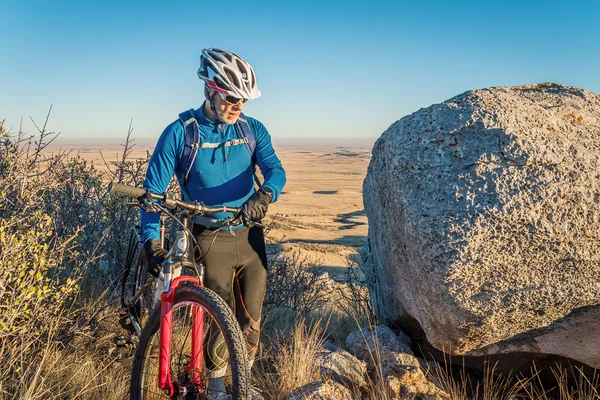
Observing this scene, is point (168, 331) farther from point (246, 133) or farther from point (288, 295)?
point (288, 295)

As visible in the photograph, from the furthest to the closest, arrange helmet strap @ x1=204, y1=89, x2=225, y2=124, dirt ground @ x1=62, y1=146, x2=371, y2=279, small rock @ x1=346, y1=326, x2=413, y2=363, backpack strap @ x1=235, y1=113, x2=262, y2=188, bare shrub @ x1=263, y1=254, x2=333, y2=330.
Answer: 1. dirt ground @ x1=62, y1=146, x2=371, y2=279
2. bare shrub @ x1=263, y1=254, x2=333, y2=330
3. small rock @ x1=346, y1=326, x2=413, y2=363
4. backpack strap @ x1=235, y1=113, x2=262, y2=188
5. helmet strap @ x1=204, y1=89, x2=225, y2=124

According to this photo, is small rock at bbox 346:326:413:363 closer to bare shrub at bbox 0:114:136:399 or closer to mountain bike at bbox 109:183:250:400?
mountain bike at bbox 109:183:250:400

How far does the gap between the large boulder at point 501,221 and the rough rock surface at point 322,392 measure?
2.39 feet

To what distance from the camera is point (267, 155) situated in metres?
3.51

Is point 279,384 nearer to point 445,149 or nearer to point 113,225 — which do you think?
point 445,149

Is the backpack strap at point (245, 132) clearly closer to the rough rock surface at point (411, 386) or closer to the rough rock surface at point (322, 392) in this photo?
the rough rock surface at point (322, 392)

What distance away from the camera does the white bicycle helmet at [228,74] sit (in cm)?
316

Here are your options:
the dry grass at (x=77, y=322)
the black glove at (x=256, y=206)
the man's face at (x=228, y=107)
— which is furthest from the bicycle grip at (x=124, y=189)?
the dry grass at (x=77, y=322)

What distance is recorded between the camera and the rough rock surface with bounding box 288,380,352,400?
124 inches

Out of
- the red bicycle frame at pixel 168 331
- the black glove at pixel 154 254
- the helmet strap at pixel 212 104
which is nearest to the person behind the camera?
the red bicycle frame at pixel 168 331

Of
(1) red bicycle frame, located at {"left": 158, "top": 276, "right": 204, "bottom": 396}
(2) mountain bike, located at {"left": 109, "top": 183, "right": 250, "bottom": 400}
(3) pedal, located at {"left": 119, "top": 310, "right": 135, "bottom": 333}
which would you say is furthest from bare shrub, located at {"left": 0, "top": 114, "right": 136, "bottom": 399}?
(1) red bicycle frame, located at {"left": 158, "top": 276, "right": 204, "bottom": 396}

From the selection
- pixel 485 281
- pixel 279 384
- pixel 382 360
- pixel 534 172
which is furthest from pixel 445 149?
pixel 279 384

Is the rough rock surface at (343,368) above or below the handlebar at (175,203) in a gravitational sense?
below

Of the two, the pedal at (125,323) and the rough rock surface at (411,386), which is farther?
the pedal at (125,323)
